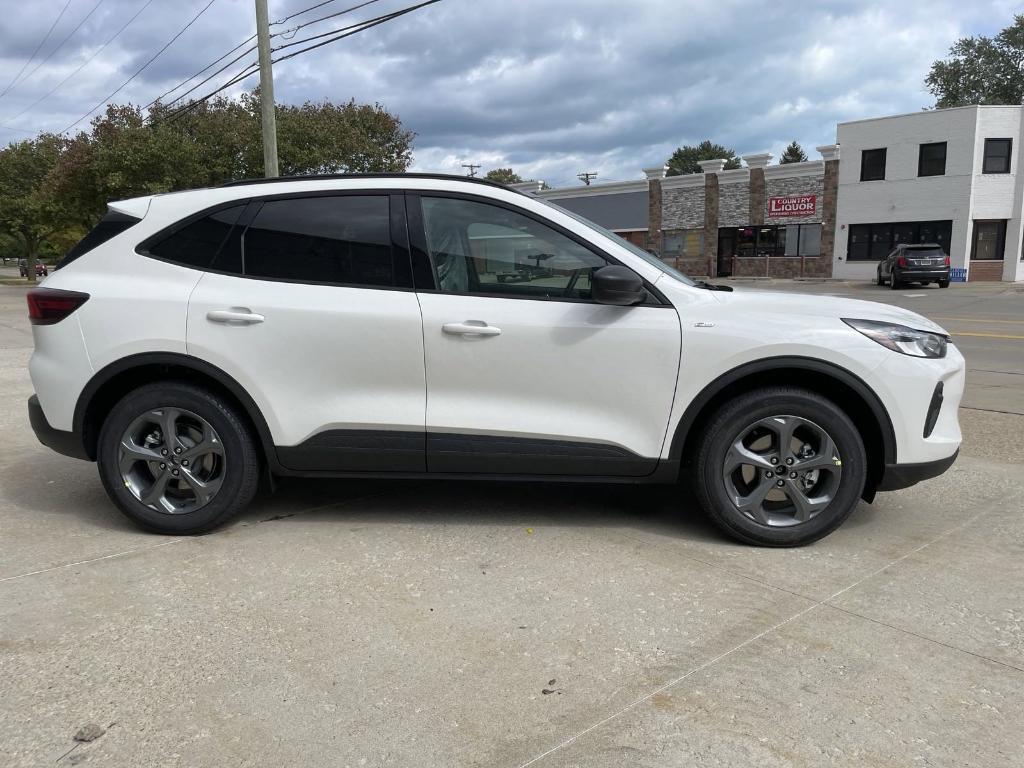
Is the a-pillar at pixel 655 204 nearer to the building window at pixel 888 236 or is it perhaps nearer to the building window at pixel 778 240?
the building window at pixel 778 240

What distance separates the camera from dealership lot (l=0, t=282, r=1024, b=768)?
7.71 feet

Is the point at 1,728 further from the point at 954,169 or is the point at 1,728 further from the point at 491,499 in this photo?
the point at 954,169

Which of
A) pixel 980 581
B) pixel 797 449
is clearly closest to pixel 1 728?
pixel 797 449

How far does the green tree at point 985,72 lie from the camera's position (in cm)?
5481

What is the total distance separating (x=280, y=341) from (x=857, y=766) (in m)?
2.95

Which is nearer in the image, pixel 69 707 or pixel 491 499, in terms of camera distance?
pixel 69 707

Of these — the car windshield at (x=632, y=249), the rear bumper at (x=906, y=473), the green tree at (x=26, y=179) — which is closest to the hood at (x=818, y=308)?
the car windshield at (x=632, y=249)

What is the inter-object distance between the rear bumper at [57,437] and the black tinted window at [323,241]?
1238 mm

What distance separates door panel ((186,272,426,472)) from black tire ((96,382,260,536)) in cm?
18

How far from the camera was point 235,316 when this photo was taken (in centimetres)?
385

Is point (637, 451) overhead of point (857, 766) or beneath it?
overhead

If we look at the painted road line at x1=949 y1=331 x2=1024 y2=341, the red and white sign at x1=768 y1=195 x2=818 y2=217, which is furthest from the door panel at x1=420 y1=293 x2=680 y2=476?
the red and white sign at x1=768 y1=195 x2=818 y2=217

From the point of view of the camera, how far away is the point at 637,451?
379 centimetres

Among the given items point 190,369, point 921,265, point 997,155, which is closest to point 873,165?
point 997,155
